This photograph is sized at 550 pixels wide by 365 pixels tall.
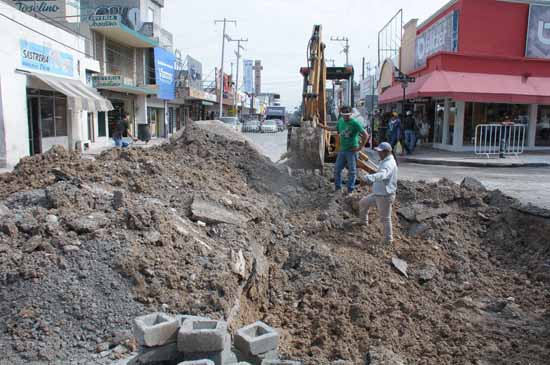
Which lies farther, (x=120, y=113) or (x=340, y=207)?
A: (x=120, y=113)

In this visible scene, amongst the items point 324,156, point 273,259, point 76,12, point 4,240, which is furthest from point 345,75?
point 76,12

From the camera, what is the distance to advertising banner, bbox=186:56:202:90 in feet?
137

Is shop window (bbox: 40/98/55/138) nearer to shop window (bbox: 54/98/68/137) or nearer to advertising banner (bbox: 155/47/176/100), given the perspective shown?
shop window (bbox: 54/98/68/137)

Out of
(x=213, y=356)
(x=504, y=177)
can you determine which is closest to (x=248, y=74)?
(x=504, y=177)

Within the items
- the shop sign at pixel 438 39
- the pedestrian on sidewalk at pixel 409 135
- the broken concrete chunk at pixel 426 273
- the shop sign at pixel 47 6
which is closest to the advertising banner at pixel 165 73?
the shop sign at pixel 47 6

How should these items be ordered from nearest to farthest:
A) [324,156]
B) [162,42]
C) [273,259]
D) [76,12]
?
[273,259], [324,156], [76,12], [162,42]

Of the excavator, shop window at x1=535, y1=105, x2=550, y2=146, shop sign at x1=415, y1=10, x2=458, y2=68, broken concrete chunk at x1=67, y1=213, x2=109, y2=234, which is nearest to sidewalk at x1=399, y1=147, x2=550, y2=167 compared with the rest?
shop window at x1=535, y1=105, x2=550, y2=146

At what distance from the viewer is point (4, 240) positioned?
4.47 meters

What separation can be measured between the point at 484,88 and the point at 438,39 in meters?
3.77

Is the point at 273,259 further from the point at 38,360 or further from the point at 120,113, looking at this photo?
the point at 120,113

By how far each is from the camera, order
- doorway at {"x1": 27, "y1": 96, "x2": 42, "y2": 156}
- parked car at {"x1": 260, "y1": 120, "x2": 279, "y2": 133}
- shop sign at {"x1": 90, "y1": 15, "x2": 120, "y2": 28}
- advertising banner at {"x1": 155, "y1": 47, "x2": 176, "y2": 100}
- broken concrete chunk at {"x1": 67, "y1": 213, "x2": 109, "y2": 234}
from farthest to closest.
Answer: parked car at {"x1": 260, "y1": 120, "x2": 279, "y2": 133}
advertising banner at {"x1": 155, "y1": 47, "x2": 176, "y2": 100}
shop sign at {"x1": 90, "y1": 15, "x2": 120, "y2": 28}
doorway at {"x1": 27, "y1": 96, "x2": 42, "y2": 156}
broken concrete chunk at {"x1": 67, "y1": 213, "x2": 109, "y2": 234}

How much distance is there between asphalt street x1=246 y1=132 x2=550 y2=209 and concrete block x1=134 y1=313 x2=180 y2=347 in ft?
27.5

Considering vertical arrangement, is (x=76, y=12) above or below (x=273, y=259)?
above

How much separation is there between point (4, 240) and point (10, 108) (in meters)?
11.9
